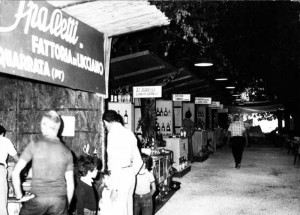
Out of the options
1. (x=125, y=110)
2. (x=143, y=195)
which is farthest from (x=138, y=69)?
(x=143, y=195)

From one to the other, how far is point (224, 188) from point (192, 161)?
571cm

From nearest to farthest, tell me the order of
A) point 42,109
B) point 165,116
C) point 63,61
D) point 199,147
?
point 63,61
point 42,109
point 165,116
point 199,147

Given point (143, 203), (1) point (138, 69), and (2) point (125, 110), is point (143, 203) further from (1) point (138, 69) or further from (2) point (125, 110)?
(2) point (125, 110)

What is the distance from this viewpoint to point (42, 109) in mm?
7023

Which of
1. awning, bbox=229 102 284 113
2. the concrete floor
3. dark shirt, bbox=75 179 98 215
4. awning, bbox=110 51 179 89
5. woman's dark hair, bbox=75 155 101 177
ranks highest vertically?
awning, bbox=110 51 179 89

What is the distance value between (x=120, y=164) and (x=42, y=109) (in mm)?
2714

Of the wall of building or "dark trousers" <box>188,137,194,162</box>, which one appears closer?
the wall of building

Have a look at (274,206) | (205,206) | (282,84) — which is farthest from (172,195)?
(282,84)

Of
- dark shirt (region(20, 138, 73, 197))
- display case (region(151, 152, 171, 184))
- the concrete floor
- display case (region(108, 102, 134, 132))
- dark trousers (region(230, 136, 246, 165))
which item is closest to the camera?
dark shirt (region(20, 138, 73, 197))

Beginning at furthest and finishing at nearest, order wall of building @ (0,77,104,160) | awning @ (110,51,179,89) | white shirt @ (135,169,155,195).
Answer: awning @ (110,51,179,89)
wall of building @ (0,77,104,160)
white shirt @ (135,169,155,195)

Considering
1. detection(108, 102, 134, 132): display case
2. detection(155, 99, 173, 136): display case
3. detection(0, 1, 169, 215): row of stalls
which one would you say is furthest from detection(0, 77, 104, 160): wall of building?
detection(155, 99, 173, 136): display case

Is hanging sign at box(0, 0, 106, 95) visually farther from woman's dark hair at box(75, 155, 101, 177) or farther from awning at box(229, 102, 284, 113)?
awning at box(229, 102, 284, 113)

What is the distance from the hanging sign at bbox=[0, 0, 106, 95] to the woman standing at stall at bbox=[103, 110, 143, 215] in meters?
0.68

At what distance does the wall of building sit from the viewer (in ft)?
20.2
